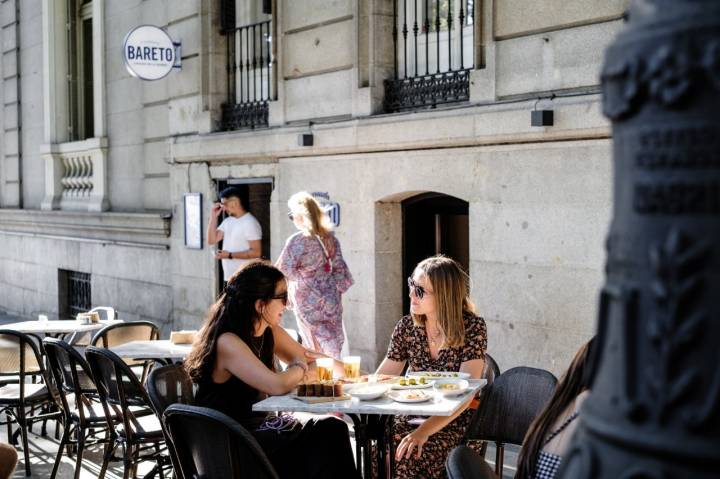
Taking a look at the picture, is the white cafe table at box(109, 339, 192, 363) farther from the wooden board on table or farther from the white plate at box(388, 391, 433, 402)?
the white plate at box(388, 391, 433, 402)

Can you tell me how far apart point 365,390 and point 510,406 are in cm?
72

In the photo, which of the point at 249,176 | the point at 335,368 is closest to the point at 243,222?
the point at 249,176

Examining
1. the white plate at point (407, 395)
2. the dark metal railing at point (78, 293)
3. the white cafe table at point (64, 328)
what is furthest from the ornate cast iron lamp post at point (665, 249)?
the dark metal railing at point (78, 293)

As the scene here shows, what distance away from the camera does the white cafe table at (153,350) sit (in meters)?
6.55

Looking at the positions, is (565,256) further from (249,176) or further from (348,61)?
(249,176)

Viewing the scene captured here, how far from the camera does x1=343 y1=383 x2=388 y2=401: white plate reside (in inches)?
186

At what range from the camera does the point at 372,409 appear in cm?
456

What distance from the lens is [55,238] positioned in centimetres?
1616

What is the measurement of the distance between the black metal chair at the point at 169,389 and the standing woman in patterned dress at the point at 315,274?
2975 millimetres

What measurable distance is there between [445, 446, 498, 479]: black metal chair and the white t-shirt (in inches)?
276

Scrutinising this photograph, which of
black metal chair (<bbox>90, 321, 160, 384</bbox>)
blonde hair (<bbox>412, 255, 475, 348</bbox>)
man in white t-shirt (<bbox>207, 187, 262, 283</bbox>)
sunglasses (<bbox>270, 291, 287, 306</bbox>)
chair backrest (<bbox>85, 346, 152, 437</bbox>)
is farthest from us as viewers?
man in white t-shirt (<bbox>207, 187, 262, 283</bbox>)

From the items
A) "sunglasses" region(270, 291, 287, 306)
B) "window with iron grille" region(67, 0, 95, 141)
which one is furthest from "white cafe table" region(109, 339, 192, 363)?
"window with iron grille" region(67, 0, 95, 141)

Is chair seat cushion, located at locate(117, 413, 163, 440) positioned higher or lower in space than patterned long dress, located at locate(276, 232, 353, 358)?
lower

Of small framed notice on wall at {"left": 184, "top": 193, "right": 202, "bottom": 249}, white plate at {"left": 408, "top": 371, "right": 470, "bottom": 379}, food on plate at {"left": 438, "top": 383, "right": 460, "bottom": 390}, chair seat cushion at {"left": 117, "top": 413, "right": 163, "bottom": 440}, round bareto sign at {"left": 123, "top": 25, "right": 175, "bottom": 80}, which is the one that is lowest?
chair seat cushion at {"left": 117, "top": 413, "right": 163, "bottom": 440}
